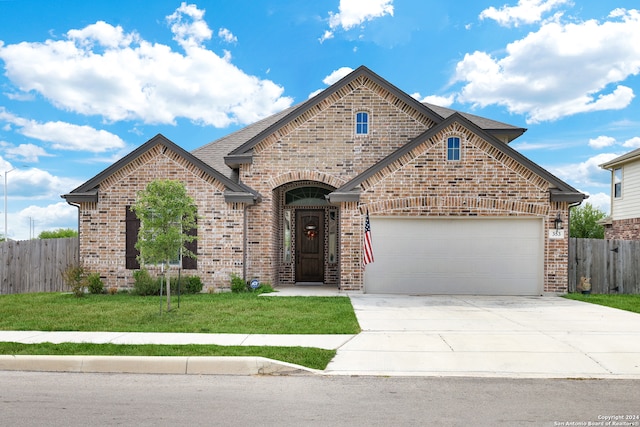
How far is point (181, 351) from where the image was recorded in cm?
801

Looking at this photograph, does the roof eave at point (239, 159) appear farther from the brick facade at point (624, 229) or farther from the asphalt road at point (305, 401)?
the brick facade at point (624, 229)

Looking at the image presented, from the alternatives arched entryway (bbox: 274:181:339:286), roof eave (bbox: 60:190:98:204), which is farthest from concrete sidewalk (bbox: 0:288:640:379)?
roof eave (bbox: 60:190:98:204)

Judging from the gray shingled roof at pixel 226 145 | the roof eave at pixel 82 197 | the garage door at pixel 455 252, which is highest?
the gray shingled roof at pixel 226 145

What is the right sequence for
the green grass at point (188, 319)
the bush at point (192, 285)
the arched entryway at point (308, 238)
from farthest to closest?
the arched entryway at point (308, 238) → the bush at point (192, 285) → the green grass at point (188, 319)

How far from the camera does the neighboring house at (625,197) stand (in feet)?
84.2

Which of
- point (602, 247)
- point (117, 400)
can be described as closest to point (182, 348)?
point (117, 400)

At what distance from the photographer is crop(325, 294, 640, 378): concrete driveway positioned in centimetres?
757

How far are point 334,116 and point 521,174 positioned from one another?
6.22 metres

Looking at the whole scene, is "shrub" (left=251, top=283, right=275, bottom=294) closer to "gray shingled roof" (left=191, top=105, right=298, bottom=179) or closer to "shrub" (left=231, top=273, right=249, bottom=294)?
"shrub" (left=231, top=273, right=249, bottom=294)

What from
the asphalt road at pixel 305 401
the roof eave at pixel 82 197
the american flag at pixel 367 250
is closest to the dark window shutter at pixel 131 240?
the roof eave at pixel 82 197

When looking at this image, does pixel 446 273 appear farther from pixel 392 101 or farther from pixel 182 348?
pixel 182 348

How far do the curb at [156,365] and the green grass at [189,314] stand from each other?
2121 millimetres

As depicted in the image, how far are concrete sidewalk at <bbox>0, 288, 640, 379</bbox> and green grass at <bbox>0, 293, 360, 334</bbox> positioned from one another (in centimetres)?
50

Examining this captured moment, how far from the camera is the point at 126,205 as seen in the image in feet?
55.1
